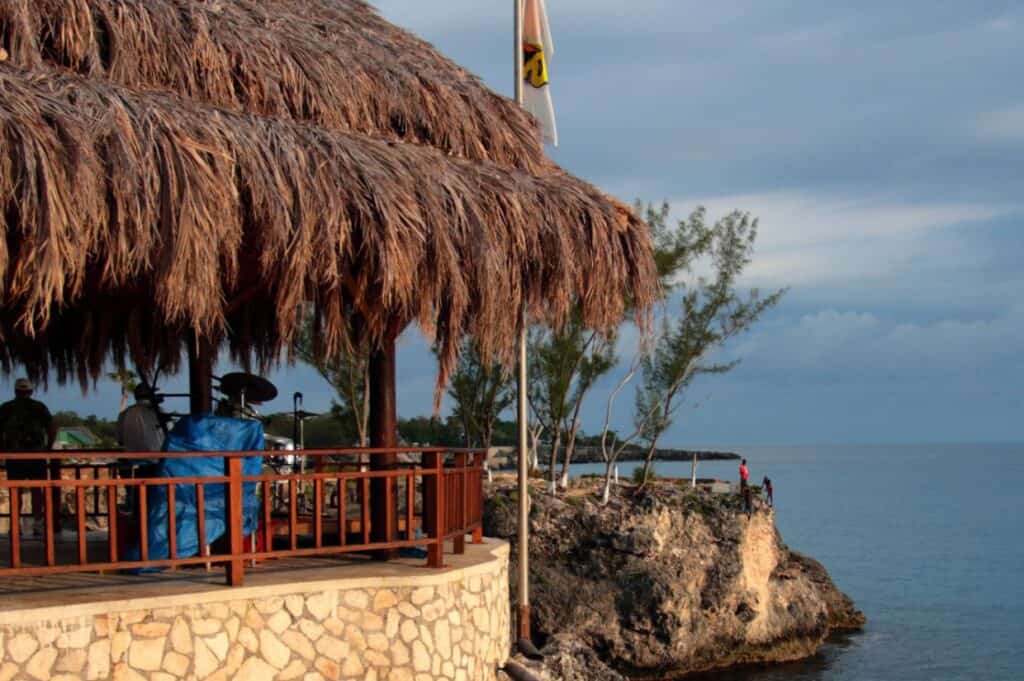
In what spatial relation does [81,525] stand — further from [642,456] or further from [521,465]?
[642,456]

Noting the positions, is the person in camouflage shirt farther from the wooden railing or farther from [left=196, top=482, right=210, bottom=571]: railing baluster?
[left=196, top=482, right=210, bottom=571]: railing baluster

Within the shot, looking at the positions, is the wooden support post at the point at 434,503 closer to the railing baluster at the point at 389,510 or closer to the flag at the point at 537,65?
the railing baluster at the point at 389,510

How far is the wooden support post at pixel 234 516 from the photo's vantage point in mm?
7645

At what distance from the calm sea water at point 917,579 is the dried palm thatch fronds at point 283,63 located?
623 inches

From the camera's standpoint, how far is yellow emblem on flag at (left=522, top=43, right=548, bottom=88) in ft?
48.9

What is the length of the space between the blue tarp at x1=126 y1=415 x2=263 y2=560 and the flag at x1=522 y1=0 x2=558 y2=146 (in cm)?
722

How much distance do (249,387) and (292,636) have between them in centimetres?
260

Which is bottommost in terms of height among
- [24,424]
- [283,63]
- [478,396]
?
[24,424]

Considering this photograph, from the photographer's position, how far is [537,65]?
49.1 ft

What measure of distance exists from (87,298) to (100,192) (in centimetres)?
432

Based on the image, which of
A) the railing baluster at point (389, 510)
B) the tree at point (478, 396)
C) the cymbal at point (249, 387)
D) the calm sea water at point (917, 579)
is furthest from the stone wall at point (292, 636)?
the tree at point (478, 396)

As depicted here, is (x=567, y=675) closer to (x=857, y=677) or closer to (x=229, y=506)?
(x=229, y=506)

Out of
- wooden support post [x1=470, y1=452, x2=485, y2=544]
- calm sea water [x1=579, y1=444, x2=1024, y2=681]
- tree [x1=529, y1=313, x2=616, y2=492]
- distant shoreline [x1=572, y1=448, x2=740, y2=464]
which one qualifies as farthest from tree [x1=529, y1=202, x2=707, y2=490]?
distant shoreline [x1=572, y1=448, x2=740, y2=464]

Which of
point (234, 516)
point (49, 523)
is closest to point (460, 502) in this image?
point (234, 516)
